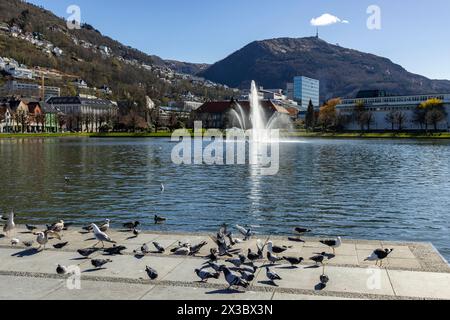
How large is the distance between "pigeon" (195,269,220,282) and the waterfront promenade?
113mm

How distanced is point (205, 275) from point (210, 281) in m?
0.19

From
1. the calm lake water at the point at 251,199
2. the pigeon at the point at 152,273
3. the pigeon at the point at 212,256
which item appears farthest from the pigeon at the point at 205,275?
the calm lake water at the point at 251,199

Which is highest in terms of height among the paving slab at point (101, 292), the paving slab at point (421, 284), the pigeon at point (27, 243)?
the pigeon at point (27, 243)

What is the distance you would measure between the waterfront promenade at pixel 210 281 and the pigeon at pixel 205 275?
0.37ft

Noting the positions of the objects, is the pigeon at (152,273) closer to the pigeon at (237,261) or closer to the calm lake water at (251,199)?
the pigeon at (237,261)

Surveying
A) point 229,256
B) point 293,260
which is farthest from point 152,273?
point 293,260

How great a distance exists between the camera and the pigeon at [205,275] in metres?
10.4

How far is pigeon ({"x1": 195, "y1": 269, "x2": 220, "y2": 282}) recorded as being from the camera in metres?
10.4

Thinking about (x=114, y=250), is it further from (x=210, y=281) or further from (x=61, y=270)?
(x=210, y=281)

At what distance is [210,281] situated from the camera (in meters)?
10.4

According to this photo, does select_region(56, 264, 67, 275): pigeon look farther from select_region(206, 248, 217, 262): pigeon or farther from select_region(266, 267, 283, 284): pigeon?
select_region(266, 267, 283, 284): pigeon

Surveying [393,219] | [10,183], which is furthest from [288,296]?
[10,183]

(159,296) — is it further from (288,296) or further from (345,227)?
(345,227)
